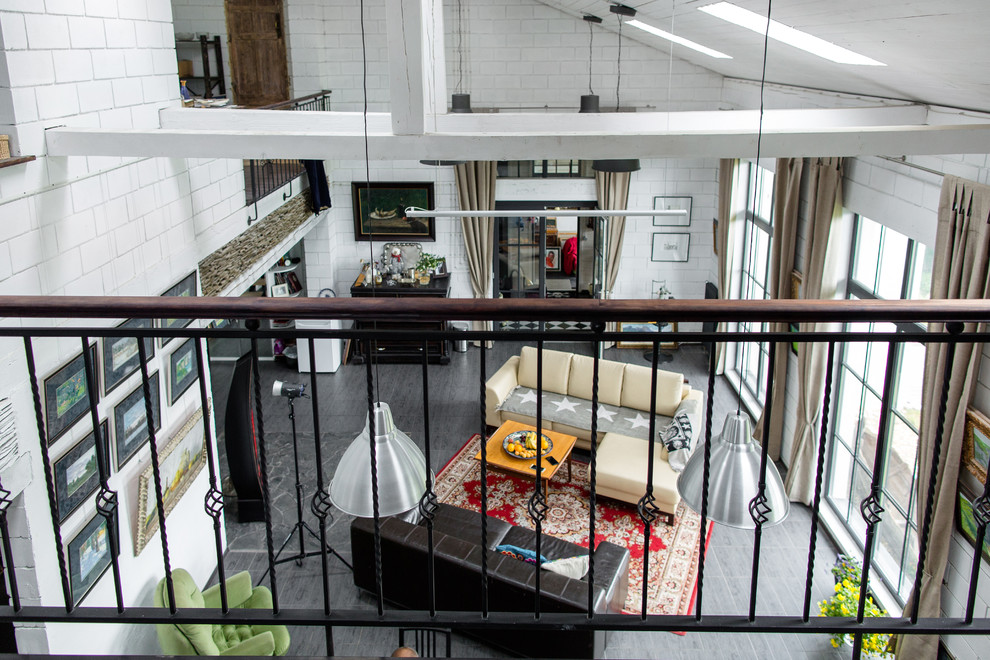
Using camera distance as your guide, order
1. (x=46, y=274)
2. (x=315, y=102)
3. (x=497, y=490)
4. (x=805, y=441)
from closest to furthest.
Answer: (x=46, y=274), (x=805, y=441), (x=497, y=490), (x=315, y=102)

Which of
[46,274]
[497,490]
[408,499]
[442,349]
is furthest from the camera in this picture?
[442,349]

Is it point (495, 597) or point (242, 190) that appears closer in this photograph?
point (495, 597)

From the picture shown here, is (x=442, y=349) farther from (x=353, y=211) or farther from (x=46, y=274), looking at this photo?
(x=46, y=274)

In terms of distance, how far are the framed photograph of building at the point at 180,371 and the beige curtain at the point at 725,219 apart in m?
6.09

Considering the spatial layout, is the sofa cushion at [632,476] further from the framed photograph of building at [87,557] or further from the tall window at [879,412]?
the framed photograph of building at [87,557]

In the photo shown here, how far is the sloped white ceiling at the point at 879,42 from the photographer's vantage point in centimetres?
298

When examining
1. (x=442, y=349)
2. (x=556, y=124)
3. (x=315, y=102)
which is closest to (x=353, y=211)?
(x=315, y=102)

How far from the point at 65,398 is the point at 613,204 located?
7.65m

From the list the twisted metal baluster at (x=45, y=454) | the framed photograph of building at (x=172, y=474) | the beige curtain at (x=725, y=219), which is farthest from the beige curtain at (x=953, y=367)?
the beige curtain at (x=725, y=219)

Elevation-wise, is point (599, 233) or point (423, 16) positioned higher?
point (423, 16)

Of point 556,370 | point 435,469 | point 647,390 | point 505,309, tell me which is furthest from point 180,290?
point 647,390

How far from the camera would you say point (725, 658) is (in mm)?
5199

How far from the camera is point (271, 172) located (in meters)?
7.80

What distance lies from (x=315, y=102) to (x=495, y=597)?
6847 millimetres
